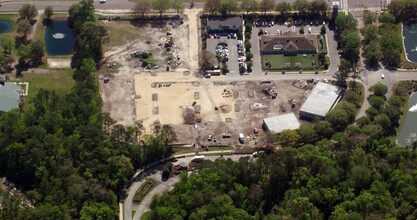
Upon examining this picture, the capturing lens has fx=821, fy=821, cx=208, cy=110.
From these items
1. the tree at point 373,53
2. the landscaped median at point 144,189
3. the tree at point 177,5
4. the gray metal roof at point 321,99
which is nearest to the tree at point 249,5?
the tree at point 177,5

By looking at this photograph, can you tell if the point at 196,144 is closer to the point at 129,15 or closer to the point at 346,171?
the point at 346,171

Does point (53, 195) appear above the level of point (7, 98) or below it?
below

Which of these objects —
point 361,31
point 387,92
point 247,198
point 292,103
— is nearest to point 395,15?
point 361,31

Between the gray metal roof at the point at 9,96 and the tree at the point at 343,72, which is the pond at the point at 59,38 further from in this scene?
the tree at the point at 343,72

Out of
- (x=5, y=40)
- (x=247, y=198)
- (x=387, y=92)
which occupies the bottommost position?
(x=247, y=198)

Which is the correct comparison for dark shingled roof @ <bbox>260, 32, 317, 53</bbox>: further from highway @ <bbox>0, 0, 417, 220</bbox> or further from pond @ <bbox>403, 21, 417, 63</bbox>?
pond @ <bbox>403, 21, 417, 63</bbox>

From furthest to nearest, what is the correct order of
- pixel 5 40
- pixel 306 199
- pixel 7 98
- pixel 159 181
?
1. pixel 5 40
2. pixel 7 98
3. pixel 159 181
4. pixel 306 199
